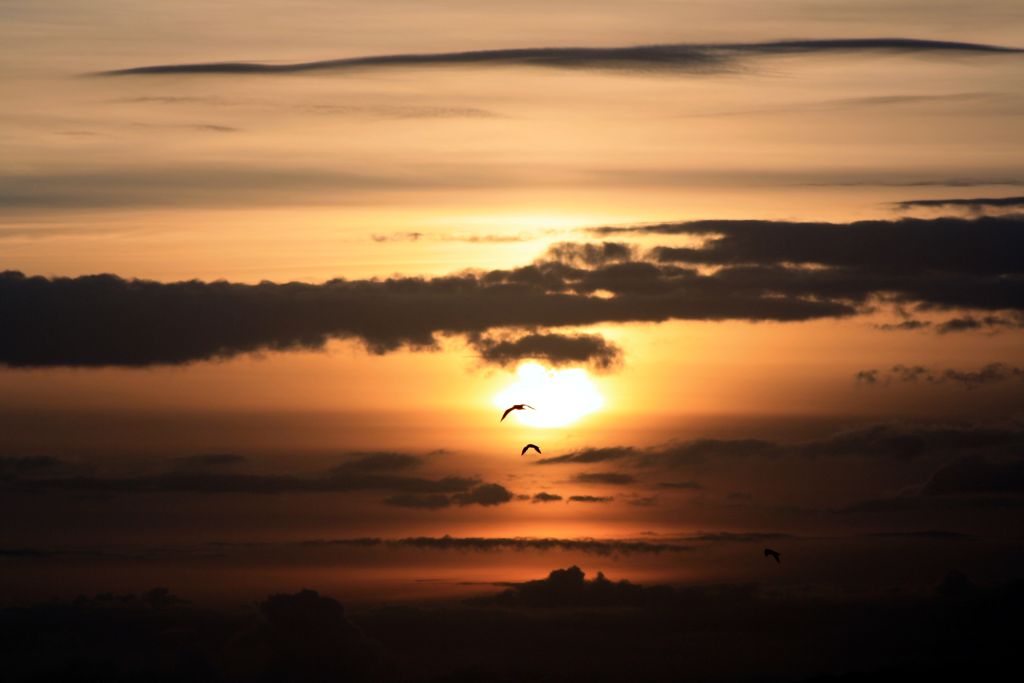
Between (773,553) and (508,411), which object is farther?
(773,553)

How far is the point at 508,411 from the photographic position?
12975 centimetres

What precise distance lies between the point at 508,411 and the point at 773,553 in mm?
37477

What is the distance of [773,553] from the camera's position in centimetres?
15525
